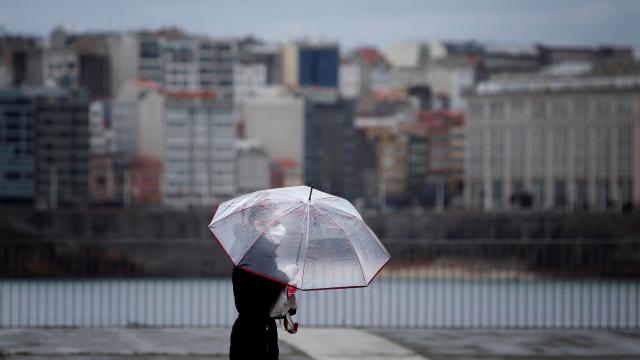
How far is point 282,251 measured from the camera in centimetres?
671

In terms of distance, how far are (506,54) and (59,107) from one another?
188 feet

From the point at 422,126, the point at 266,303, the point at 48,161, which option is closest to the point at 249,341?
the point at 266,303

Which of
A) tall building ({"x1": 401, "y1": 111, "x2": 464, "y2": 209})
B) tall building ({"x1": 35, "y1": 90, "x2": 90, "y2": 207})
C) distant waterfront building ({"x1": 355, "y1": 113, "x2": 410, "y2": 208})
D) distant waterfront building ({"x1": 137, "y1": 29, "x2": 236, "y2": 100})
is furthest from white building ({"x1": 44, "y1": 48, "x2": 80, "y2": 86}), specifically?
tall building ({"x1": 401, "y1": 111, "x2": 464, "y2": 209})

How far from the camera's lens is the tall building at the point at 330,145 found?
4727 inches

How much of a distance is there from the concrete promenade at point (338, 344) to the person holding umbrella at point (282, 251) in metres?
3.25

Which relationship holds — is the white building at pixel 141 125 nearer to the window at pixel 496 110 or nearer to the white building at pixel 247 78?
the white building at pixel 247 78

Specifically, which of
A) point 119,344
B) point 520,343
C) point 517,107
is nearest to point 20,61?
point 517,107

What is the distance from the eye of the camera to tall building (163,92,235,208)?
11262 cm

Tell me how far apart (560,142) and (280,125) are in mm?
24512

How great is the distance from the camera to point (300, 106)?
12006 cm

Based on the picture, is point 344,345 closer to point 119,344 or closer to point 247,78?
point 119,344

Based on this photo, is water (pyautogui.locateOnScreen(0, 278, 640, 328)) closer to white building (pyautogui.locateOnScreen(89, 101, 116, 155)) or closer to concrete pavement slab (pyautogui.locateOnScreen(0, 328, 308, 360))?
concrete pavement slab (pyautogui.locateOnScreen(0, 328, 308, 360))

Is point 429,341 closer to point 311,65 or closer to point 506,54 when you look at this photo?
point 311,65

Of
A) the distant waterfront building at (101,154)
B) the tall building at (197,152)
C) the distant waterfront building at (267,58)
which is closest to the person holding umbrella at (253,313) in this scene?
the distant waterfront building at (101,154)
